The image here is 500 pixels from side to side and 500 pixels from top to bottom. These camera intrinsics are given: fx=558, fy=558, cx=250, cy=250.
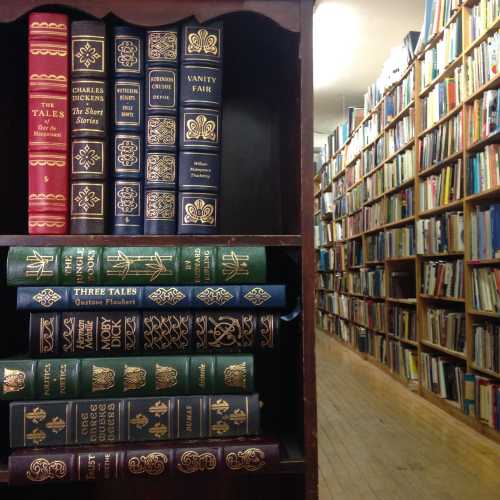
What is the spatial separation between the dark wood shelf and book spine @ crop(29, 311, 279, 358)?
123mm

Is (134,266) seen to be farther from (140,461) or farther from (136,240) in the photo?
(140,461)

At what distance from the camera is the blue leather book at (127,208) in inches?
36.4

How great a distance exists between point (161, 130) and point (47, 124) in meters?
0.18

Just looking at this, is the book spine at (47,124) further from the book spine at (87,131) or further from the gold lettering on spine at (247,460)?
the gold lettering on spine at (247,460)

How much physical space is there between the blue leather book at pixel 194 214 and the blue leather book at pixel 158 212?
15mm

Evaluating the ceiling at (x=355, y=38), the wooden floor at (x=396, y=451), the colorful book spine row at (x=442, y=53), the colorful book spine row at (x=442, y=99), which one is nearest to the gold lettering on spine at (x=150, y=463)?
the wooden floor at (x=396, y=451)

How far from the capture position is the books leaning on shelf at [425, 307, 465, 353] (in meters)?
3.62

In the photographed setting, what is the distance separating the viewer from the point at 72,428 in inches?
34.9

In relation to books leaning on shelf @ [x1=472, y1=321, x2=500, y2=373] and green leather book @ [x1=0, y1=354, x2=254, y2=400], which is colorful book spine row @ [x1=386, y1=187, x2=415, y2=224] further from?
green leather book @ [x1=0, y1=354, x2=254, y2=400]

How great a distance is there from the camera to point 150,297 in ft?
3.06

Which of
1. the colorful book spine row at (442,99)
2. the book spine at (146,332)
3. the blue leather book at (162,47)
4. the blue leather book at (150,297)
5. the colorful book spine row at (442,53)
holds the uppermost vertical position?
the colorful book spine row at (442,53)

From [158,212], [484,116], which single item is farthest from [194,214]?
[484,116]

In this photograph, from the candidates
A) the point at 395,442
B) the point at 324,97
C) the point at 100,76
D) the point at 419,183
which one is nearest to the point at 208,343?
the point at 100,76

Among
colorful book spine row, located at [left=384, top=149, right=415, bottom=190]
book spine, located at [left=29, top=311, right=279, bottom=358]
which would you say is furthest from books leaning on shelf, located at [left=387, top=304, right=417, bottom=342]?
book spine, located at [left=29, top=311, right=279, bottom=358]
